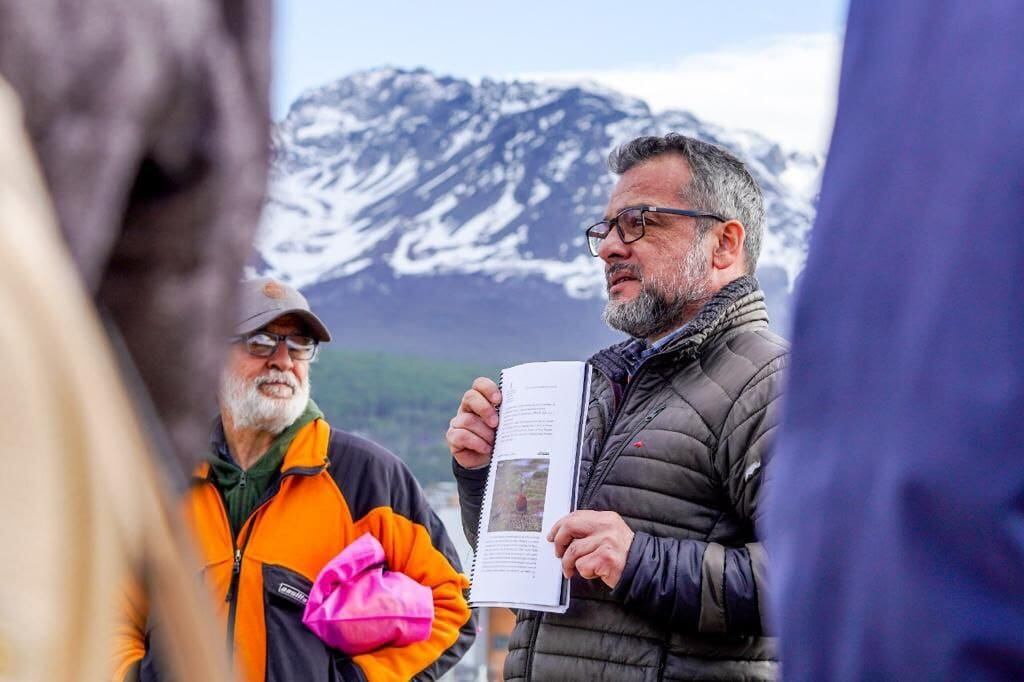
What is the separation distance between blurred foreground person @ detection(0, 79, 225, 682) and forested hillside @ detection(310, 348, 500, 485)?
1605 centimetres

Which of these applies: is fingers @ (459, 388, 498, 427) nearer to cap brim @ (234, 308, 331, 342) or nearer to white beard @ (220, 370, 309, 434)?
white beard @ (220, 370, 309, 434)

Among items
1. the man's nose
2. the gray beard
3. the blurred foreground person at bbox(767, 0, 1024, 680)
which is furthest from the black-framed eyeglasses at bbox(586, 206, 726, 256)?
the blurred foreground person at bbox(767, 0, 1024, 680)

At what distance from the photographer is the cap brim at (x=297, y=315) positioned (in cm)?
418

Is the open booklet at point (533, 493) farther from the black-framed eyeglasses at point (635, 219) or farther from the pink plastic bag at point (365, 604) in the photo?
the pink plastic bag at point (365, 604)

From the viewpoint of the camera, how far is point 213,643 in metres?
0.41

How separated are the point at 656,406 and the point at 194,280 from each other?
2.09 metres

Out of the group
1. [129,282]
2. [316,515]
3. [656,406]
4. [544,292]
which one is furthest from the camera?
[544,292]

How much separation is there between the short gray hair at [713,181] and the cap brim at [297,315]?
138 centimetres

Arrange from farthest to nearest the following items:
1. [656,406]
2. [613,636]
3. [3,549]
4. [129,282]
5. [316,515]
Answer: [316,515] < [656,406] < [613,636] < [129,282] < [3,549]

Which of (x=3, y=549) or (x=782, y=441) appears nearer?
(x=3, y=549)

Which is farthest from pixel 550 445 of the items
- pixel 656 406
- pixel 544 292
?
pixel 544 292

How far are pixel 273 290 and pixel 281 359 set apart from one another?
0.23 m

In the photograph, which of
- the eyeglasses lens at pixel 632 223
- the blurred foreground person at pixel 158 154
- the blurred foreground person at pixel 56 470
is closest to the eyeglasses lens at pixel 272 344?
the eyeglasses lens at pixel 632 223

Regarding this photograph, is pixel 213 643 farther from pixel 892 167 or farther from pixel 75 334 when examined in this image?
pixel 892 167
